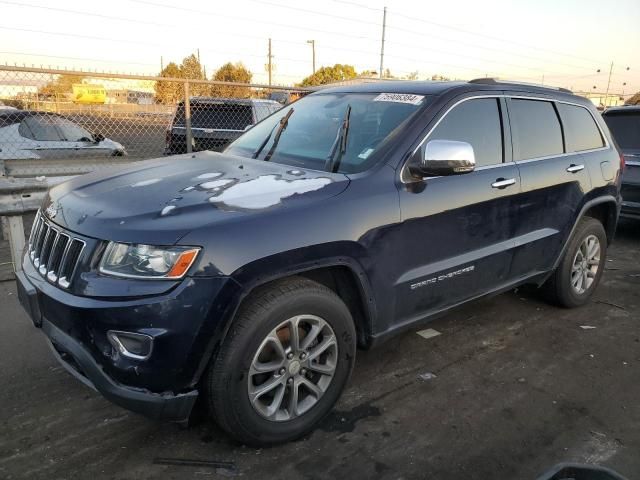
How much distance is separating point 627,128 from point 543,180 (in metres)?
4.69

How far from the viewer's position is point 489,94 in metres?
3.64

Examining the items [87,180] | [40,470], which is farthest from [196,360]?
[87,180]

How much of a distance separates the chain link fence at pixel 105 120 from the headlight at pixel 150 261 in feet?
16.4

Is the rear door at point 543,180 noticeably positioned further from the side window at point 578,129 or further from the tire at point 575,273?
the tire at point 575,273

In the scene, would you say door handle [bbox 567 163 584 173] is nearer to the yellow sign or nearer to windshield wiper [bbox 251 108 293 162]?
windshield wiper [bbox 251 108 293 162]

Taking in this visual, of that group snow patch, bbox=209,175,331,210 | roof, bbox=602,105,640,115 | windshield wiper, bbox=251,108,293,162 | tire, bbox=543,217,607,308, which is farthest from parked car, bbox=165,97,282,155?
snow patch, bbox=209,175,331,210

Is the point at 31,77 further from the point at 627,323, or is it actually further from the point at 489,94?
the point at 627,323

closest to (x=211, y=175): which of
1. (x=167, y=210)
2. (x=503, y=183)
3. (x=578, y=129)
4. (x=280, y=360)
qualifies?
(x=167, y=210)

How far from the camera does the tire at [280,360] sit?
94.7 inches

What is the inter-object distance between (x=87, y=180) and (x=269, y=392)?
64.7 inches

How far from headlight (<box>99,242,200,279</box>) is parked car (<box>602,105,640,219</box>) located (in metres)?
6.60

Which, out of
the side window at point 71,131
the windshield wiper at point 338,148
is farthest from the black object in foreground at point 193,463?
the side window at point 71,131

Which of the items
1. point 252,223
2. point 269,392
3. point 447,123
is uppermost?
point 447,123

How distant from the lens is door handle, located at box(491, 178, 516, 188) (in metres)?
3.49
